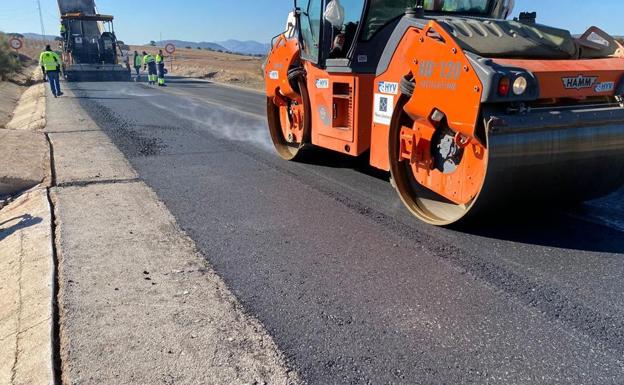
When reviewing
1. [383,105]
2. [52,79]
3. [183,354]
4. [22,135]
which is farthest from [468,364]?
[52,79]

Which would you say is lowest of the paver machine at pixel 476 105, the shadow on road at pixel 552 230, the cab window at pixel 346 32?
the shadow on road at pixel 552 230

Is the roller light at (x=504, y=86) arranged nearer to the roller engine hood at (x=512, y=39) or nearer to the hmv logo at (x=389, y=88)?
the roller engine hood at (x=512, y=39)

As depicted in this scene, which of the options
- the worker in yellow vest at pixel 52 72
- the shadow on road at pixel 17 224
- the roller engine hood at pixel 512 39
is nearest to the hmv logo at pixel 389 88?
the roller engine hood at pixel 512 39

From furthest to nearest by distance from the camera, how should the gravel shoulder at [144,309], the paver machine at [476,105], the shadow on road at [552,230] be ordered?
the shadow on road at [552,230]
the paver machine at [476,105]
the gravel shoulder at [144,309]

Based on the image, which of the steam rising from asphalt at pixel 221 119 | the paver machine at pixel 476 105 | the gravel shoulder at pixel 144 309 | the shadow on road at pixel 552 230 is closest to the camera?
the gravel shoulder at pixel 144 309

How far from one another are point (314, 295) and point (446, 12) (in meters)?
3.75

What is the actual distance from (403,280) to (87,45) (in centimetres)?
2711

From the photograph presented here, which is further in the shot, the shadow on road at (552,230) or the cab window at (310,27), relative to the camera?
the cab window at (310,27)

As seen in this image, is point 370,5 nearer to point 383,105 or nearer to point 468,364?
point 383,105

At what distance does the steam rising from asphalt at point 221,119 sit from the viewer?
9257 mm

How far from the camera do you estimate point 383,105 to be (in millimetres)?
4875

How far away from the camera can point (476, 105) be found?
11.9 feet

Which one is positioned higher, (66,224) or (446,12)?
(446,12)

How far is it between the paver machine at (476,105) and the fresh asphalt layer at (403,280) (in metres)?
0.38
